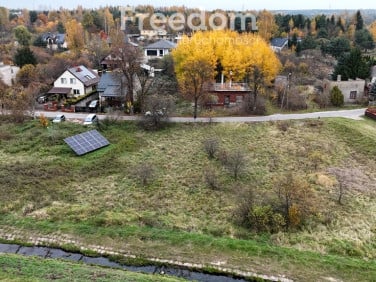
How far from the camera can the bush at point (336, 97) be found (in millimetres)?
37719

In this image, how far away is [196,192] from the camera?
22.5 metres

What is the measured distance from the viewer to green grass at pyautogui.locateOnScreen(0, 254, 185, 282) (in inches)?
582

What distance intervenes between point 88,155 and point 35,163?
11.5ft

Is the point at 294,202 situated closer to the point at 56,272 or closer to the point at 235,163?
the point at 235,163

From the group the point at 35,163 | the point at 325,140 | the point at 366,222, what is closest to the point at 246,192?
the point at 366,222

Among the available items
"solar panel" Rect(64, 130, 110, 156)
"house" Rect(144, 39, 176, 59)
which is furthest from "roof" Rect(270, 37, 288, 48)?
"solar panel" Rect(64, 130, 110, 156)

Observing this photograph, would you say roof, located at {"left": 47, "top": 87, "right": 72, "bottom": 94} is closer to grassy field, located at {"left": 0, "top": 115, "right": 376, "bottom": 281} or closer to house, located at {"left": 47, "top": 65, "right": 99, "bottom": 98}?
house, located at {"left": 47, "top": 65, "right": 99, "bottom": 98}

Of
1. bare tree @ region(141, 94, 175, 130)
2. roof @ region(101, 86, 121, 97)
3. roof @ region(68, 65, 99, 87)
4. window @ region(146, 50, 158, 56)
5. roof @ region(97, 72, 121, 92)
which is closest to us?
bare tree @ region(141, 94, 175, 130)

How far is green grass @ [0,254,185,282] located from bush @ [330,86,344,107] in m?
28.7

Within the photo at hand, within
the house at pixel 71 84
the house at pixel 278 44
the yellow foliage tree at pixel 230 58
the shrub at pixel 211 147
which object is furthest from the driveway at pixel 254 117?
the house at pixel 278 44

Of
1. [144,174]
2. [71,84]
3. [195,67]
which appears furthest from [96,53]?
[144,174]

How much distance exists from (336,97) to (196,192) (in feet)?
72.1

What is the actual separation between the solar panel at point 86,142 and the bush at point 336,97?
74.0ft

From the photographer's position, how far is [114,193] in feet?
72.9
